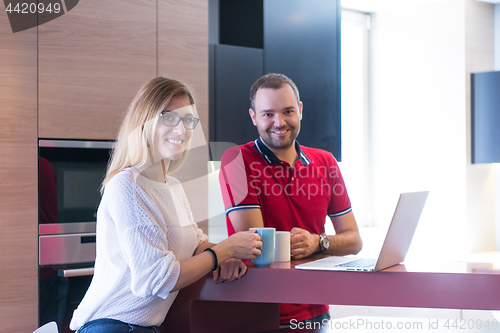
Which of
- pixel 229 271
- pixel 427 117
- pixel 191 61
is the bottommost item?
pixel 229 271

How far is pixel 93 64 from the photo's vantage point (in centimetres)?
222

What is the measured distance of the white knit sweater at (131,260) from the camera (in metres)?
1.07

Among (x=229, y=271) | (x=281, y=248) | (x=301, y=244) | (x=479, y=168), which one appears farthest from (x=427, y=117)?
(x=229, y=271)

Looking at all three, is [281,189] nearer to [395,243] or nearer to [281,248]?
[281,248]

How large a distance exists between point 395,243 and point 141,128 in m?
0.69

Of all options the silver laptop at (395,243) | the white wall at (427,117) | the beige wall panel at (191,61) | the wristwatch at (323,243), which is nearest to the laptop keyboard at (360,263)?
the silver laptop at (395,243)

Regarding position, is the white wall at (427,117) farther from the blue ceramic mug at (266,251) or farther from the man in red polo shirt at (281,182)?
the blue ceramic mug at (266,251)

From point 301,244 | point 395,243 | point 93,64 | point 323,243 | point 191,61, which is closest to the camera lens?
point 395,243

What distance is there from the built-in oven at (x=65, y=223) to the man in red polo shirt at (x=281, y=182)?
76cm

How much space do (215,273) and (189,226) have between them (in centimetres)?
20

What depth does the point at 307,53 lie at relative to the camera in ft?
9.35

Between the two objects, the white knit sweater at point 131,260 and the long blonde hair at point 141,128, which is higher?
the long blonde hair at point 141,128

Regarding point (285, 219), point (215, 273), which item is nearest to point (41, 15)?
point (285, 219)

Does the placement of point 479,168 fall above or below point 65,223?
above
